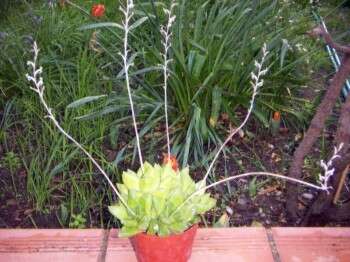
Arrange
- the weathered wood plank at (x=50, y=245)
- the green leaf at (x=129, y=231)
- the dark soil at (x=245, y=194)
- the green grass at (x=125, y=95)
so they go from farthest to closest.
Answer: the green grass at (x=125, y=95) → the dark soil at (x=245, y=194) → the weathered wood plank at (x=50, y=245) → the green leaf at (x=129, y=231)

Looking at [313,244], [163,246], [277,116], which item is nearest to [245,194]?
[277,116]

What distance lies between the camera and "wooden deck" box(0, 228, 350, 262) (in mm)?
1397

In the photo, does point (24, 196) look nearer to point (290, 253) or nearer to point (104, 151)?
point (104, 151)

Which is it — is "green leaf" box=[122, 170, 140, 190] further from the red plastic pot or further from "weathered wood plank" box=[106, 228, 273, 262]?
"weathered wood plank" box=[106, 228, 273, 262]

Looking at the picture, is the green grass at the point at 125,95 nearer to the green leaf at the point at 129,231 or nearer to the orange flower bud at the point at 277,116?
the orange flower bud at the point at 277,116

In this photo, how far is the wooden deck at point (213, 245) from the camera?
140 cm

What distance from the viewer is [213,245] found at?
144 centimetres

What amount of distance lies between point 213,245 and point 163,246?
0.82 feet

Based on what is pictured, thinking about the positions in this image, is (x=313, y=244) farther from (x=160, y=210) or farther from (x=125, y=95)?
(x=125, y=95)

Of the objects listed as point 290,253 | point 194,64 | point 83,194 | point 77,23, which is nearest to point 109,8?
point 77,23

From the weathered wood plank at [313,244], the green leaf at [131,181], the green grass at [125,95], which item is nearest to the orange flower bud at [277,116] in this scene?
the green grass at [125,95]

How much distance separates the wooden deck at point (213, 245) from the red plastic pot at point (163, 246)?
129 mm

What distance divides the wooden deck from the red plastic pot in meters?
0.13

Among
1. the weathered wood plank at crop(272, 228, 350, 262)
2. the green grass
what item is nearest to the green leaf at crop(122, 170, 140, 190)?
the weathered wood plank at crop(272, 228, 350, 262)
